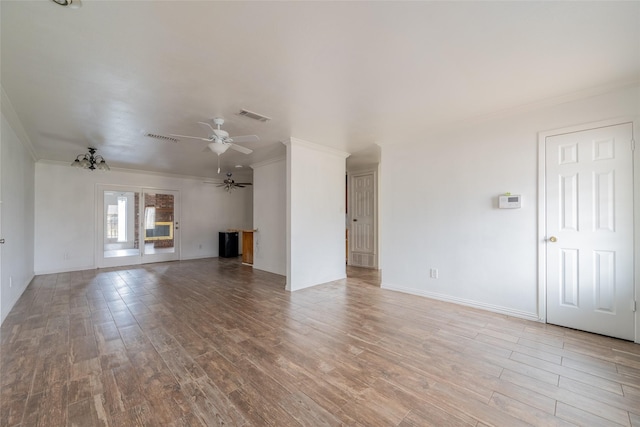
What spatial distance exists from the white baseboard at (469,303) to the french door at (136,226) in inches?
254

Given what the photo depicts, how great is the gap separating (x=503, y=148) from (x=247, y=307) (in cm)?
411

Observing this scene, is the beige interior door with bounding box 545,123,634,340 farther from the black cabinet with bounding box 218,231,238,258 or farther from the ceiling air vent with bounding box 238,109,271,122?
the black cabinet with bounding box 218,231,238,258

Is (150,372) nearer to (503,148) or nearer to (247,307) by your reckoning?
(247,307)

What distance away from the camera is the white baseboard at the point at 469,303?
322 cm

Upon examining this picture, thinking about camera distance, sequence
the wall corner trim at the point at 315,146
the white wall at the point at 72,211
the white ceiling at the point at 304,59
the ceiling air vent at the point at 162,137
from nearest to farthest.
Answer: the white ceiling at the point at 304,59 < the ceiling air vent at the point at 162,137 < the wall corner trim at the point at 315,146 < the white wall at the point at 72,211

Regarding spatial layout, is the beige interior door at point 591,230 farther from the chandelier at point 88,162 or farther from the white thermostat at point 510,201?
the chandelier at point 88,162

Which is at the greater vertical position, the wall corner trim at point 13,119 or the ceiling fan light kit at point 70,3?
the ceiling fan light kit at point 70,3

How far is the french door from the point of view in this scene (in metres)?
6.68

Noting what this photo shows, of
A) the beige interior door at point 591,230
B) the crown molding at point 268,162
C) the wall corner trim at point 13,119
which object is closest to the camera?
the beige interior door at point 591,230

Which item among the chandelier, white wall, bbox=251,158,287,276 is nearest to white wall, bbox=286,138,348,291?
white wall, bbox=251,158,287,276

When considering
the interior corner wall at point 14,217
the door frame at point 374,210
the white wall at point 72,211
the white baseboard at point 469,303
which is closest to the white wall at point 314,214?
the white baseboard at point 469,303

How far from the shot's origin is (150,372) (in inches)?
83.4

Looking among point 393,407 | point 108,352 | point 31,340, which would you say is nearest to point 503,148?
point 393,407

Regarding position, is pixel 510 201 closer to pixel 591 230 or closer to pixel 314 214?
pixel 591 230
